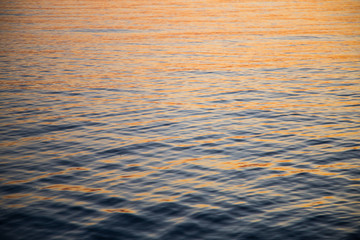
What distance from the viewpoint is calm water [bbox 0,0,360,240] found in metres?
13.2

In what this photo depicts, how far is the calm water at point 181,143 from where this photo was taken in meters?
13.2

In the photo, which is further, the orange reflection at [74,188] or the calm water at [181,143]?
the orange reflection at [74,188]

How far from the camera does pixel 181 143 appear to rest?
20.2 meters

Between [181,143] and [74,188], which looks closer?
[74,188]

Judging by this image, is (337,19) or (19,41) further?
(337,19)

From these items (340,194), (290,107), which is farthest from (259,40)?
(340,194)

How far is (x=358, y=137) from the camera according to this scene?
20297 mm

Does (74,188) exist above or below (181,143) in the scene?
below

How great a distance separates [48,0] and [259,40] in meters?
93.7

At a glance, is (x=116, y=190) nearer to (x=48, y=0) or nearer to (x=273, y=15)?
(x=273, y=15)

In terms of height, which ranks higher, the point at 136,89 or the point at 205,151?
the point at 136,89

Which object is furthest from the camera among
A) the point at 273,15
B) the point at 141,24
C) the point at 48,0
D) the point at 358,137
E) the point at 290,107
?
the point at 48,0

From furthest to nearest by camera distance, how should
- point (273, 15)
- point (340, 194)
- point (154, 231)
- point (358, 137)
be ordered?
point (273, 15) < point (358, 137) < point (340, 194) < point (154, 231)

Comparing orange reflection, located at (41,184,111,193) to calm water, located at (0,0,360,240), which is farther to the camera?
orange reflection, located at (41,184,111,193)
